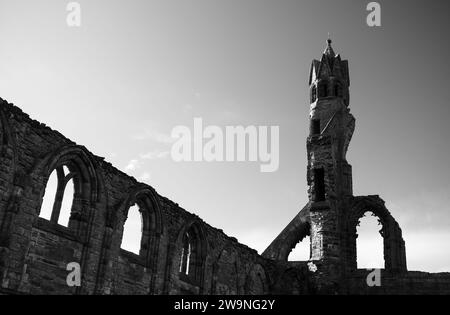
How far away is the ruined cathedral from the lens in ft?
34.7

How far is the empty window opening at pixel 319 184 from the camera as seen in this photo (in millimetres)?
25614

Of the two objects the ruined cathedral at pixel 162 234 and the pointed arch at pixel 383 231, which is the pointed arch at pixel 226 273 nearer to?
the ruined cathedral at pixel 162 234

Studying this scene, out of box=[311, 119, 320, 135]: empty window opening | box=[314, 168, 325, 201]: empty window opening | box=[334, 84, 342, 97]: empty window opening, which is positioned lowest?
box=[314, 168, 325, 201]: empty window opening

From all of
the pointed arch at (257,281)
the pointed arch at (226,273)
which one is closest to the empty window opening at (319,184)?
the pointed arch at (257,281)

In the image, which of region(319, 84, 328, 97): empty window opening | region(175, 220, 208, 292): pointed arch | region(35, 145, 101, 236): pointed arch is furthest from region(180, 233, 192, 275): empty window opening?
region(319, 84, 328, 97): empty window opening

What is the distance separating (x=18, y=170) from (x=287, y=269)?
610 inches

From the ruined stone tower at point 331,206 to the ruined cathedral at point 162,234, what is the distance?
5 centimetres

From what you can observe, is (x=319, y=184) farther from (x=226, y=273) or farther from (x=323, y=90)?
(x=226, y=273)

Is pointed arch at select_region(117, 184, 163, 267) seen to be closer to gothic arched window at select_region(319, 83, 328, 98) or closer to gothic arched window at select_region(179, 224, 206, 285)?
gothic arched window at select_region(179, 224, 206, 285)

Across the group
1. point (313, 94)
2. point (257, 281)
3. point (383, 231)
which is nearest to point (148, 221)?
point (257, 281)

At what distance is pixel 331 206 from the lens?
80.5ft

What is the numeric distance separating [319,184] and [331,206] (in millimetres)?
1776
